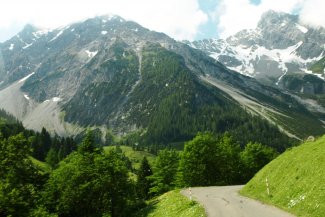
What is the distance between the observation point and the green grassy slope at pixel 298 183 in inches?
1161

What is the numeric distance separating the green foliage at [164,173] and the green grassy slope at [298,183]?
5405 centimetres

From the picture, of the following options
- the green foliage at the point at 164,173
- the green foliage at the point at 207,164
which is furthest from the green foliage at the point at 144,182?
the green foliage at the point at 207,164

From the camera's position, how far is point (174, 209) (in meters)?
43.8

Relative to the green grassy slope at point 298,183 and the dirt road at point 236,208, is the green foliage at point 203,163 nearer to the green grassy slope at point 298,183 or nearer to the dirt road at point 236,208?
the green grassy slope at point 298,183

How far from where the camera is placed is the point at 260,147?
113750 millimetres

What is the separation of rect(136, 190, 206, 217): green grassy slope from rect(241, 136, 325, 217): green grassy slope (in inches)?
271

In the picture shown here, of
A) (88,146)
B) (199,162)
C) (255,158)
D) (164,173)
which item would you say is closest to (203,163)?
(199,162)

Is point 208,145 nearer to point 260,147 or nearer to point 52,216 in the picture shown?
point 260,147

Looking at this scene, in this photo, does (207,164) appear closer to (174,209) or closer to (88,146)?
(88,146)

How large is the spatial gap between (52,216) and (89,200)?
11.8 meters

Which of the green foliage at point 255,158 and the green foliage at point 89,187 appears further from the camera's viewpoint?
the green foliage at point 255,158

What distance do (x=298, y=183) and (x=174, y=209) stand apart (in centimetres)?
1488

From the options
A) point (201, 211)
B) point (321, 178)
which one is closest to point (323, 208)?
point (321, 178)

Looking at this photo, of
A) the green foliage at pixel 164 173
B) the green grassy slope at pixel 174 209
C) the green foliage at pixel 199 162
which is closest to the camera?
the green grassy slope at pixel 174 209
